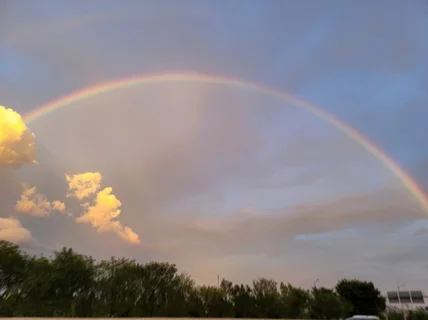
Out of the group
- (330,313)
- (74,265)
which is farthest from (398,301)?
(74,265)

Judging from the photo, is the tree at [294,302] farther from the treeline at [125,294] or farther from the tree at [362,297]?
the tree at [362,297]

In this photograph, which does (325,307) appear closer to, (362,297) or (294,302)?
(294,302)

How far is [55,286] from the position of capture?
52.2 metres

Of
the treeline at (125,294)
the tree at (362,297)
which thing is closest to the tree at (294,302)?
the treeline at (125,294)

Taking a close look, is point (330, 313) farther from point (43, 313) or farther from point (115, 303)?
point (43, 313)

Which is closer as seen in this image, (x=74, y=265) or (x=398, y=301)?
→ (x=74, y=265)

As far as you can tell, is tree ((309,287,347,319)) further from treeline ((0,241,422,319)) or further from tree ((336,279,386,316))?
tree ((336,279,386,316))

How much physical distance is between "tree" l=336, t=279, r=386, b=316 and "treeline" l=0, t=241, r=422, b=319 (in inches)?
566

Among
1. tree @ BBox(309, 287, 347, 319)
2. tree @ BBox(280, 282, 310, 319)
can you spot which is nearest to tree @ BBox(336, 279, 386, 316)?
tree @ BBox(309, 287, 347, 319)

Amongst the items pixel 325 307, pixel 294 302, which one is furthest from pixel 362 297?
pixel 294 302

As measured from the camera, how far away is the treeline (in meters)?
51.2

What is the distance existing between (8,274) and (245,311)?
3557 cm

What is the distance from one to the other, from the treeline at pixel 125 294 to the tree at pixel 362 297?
14.4 metres

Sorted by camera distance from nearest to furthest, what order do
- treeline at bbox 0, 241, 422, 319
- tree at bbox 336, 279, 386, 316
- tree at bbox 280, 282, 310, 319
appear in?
treeline at bbox 0, 241, 422, 319 → tree at bbox 280, 282, 310, 319 → tree at bbox 336, 279, 386, 316
